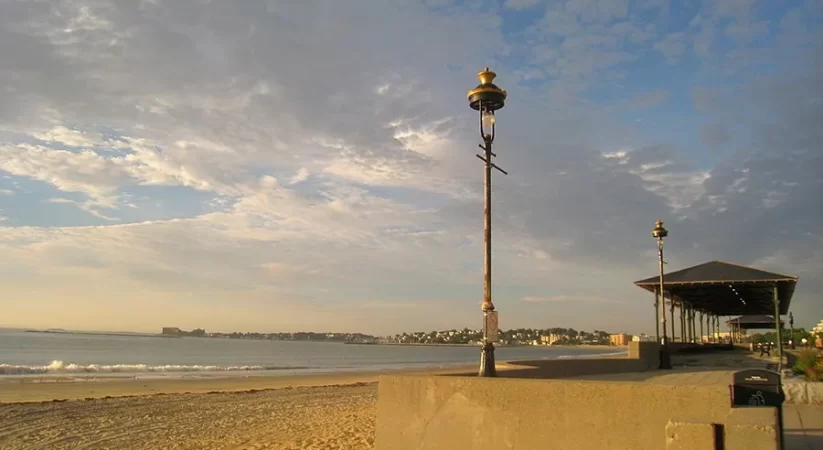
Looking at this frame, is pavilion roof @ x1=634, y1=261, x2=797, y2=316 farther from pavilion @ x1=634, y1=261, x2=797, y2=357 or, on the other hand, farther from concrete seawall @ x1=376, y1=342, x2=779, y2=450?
concrete seawall @ x1=376, y1=342, x2=779, y2=450

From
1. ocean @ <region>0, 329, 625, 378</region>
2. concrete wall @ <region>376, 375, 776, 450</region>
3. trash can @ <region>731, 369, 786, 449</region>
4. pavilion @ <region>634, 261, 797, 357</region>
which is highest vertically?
pavilion @ <region>634, 261, 797, 357</region>

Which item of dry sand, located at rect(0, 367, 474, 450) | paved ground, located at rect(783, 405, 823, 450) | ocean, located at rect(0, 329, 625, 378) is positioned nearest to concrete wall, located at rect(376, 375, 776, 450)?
paved ground, located at rect(783, 405, 823, 450)

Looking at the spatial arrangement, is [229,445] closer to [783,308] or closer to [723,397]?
[723,397]

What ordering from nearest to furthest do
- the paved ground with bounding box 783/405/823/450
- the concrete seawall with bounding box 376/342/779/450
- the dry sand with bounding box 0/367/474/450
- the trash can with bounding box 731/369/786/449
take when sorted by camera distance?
the concrete seawall with bounding box 376/342/779/450 → the trash can with bounding box 731/369/786/449 → the paved ground with bounding box 783/405/823/450 → the dry sand with bounding box 0/367/474/450

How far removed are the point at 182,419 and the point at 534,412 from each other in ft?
43.9

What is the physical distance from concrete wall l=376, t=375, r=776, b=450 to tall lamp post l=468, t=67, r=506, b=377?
1.30 meters

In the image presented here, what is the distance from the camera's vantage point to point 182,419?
1722 centimetres

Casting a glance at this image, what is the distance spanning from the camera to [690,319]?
43.2m

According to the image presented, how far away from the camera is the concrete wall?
239 inches

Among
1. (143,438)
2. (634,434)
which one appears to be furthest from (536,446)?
(143,438)

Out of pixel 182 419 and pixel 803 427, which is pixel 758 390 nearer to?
pixel 803 427

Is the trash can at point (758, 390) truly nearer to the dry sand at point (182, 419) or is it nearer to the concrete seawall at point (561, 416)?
the concrete seawall at point (561, 416)

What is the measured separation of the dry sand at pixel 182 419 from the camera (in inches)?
518

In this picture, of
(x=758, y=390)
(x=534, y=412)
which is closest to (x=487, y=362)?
(x=534, y=412)
